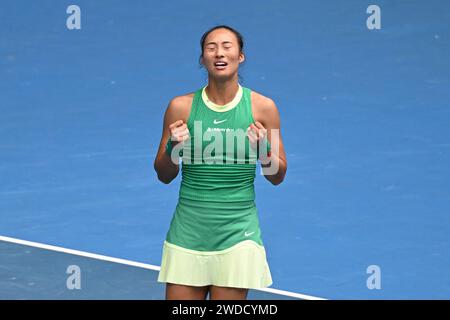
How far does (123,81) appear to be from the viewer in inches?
491

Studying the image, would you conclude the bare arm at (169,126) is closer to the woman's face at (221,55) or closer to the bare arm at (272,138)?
the woman's face at (221,55)

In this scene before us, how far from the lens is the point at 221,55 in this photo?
623 centimetres

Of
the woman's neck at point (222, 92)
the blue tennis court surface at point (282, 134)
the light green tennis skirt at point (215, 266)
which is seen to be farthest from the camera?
the blue tennis court surface at point (282, 134)

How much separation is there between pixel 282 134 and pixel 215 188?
533 centimetres

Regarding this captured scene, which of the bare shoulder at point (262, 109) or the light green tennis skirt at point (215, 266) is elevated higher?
the bare shoulder at point (262, 109)

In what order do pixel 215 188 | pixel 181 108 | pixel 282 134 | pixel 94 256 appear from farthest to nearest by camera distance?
pixel 282 134, pixel 94 256, pixel 181 108, pixel 215 188

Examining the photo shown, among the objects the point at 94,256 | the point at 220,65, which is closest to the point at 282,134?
the point at 94,256

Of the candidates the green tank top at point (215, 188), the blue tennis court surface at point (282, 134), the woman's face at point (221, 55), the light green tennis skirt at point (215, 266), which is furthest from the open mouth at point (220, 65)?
the blue tennis court surface at point (282, 134)

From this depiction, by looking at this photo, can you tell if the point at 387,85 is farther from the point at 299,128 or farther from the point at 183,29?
the point at 183,29

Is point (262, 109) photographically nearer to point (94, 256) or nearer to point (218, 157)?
point (218, 157)

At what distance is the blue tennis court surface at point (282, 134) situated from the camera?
9.43 metres

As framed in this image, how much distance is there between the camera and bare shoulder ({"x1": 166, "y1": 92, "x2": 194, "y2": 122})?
6289 millimetres

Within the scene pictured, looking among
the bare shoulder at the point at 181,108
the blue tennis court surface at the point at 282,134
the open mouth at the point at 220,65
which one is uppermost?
the blue tennis court surface at the point at 282,134
